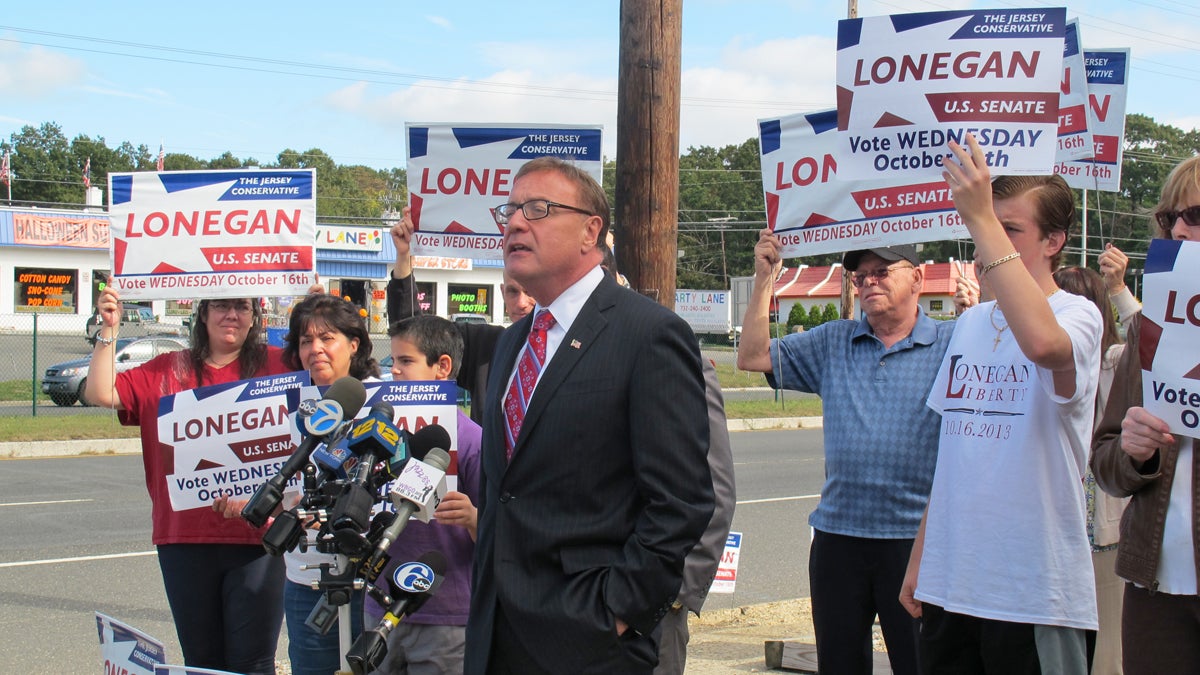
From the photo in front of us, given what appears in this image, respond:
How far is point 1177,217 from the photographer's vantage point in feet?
9.41

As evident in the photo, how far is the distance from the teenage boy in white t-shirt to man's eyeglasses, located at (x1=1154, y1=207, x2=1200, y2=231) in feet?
1.06

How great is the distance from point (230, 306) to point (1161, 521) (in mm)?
3803

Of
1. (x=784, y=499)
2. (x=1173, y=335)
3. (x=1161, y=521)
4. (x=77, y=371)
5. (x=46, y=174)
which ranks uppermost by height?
(x=46, y=174)

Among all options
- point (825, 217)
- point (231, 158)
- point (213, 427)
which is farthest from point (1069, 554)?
point (231, 158)

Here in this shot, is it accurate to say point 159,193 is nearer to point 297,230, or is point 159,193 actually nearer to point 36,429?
point 297,230

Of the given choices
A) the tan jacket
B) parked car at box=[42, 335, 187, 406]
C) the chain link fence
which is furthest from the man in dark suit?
parked car at box=[42, 335, 187, 406]

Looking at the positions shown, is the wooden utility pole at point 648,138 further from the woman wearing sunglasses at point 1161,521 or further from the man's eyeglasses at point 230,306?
the woman wearing sunglasses at point 1161,521

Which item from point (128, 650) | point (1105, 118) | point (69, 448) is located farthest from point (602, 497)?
point (69, 448)

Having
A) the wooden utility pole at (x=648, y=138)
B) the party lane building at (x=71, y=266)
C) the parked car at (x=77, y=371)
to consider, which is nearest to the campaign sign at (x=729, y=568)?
the wooden utility pole at (x=648, y=138)

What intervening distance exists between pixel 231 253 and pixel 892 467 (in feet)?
10.4

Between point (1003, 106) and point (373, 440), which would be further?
point (1003, 106)

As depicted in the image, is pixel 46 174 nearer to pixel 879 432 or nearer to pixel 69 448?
pixel 69 448

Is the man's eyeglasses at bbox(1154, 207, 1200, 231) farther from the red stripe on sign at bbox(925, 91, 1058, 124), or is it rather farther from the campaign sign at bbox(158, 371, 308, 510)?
the campaign sign at bbox(158, 371, 308, 510)

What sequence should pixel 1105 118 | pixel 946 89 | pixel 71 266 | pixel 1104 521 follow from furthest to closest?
pixel 71 266 → pixel 1105 118 → pixel 1104 521 → pixel 946 89
